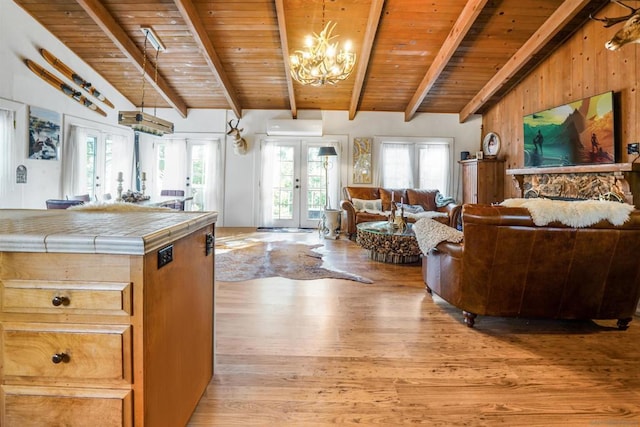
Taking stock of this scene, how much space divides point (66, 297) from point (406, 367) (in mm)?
1774

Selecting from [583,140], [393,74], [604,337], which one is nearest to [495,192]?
[583,140]

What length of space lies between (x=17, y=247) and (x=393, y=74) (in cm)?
623

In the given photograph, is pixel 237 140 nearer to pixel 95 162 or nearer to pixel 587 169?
pixel 95 162

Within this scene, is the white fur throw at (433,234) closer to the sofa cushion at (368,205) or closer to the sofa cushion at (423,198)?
the sofa cushion at (368,205)

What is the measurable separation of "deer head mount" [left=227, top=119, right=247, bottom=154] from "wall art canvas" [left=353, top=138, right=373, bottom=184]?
2.42 meters

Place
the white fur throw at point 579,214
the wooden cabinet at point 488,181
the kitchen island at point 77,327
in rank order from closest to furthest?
1. the kitchen island at point 77,327
2. the white fur throw at point 579,214
3. the wooden cabinet at point 488,181

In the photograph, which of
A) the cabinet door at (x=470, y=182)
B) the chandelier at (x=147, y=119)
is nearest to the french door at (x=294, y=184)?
the cabinet door at (x=470, y=182)

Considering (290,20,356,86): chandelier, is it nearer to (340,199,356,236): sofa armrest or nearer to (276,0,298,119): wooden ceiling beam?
(276,0,298,119): wooden ceiling beam

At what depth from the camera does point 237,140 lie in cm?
751

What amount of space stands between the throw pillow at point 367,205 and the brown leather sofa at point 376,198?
0.10m

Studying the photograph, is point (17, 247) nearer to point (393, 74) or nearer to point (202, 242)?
point (202, 242)

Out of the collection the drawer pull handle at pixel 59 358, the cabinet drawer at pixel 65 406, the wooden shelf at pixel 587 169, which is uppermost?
the wooden shelf at pixel 587 169

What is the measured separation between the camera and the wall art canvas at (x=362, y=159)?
304 inches

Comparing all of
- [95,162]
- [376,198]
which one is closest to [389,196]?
[376,198]
